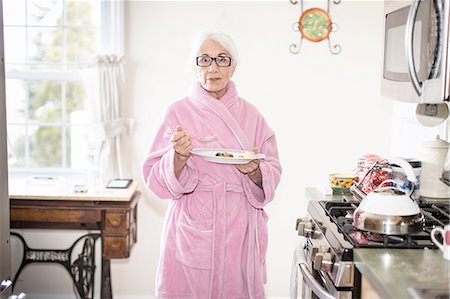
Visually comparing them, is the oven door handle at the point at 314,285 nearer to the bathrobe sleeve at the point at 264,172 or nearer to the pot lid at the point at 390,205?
the pot lid at the point at 390,205

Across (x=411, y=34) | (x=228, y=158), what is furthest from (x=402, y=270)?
(x=228, y=158)

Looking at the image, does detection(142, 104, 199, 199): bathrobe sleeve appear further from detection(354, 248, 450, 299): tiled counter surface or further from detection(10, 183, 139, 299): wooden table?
detection(354, 248, 450, 299): tiled counter surface

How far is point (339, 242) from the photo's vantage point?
1761 mm

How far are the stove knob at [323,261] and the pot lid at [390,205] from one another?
0.18m

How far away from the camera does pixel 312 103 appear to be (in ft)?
11.4

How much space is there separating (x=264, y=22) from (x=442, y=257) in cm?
208

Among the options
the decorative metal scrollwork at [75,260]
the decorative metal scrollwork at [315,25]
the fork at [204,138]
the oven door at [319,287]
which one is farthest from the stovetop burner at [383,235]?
the decorative metal scrollwork at [75,260]

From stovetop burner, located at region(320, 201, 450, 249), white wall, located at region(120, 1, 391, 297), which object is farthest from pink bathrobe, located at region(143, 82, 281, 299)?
white wall, located at region(120, 1, 391, 297)

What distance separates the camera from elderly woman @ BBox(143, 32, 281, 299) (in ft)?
7.77

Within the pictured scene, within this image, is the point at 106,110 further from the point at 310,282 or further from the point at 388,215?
the point at 388,215

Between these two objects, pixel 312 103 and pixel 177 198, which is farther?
pixel 312 103

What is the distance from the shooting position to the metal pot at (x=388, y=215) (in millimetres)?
1718

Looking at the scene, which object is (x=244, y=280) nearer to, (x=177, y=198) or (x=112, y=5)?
(x=177, y=198)

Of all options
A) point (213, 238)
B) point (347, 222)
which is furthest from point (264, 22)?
point (347, 222)
